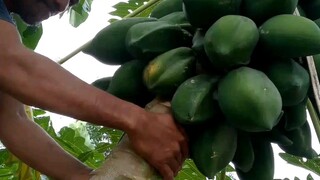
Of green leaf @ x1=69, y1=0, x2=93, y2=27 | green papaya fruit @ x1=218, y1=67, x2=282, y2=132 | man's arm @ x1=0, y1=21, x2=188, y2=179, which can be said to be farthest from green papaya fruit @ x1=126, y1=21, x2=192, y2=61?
green leaf @ x1=69, y1=0, x2=93, y2=27

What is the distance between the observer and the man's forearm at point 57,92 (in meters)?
1.43

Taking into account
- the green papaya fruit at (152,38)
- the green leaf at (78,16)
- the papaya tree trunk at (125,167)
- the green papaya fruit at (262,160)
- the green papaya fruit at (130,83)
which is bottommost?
the green leaf at (78,16)

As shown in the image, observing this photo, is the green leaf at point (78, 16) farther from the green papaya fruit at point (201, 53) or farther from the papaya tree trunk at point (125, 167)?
the papaya tree trunk at point (125, 167)

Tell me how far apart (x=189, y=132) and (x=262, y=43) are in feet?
0.88

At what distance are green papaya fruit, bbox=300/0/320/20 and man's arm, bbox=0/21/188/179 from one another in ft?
A: 1.64

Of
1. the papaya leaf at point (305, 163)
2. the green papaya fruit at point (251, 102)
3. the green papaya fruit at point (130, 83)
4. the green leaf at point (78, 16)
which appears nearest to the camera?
the green papaya fruit at point (251, 102)

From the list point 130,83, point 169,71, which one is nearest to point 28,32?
point 130,83

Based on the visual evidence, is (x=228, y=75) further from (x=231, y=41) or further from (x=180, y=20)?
(x=180, y=20)

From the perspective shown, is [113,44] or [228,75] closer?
[228,75]

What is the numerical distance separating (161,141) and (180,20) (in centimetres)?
32

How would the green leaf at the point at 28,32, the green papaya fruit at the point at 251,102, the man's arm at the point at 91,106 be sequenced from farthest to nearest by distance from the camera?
the green leaf at the point at 28,32 < the man's arm at the point at 91,106 < the green papaya fruit at the point at 251,102

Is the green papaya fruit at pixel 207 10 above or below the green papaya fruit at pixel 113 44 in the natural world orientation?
above

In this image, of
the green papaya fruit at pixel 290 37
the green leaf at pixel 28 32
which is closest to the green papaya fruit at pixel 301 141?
the green papaya fruit at pixel 290 37

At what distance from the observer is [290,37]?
1.39m
